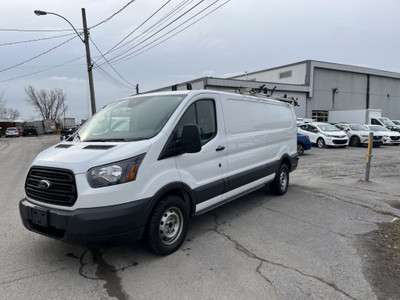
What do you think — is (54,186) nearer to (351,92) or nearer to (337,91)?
(337,91)

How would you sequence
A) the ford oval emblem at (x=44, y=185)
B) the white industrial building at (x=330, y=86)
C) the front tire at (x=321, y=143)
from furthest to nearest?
the white industrial building at (x=330, y=86), the front tire at (x=321, y=143), the ford oval emblem at (x=44, y=185)

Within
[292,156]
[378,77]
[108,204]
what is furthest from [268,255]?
[378,77]

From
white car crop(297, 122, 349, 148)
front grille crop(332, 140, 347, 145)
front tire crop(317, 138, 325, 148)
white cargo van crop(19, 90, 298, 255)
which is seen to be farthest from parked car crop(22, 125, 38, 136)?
white cargo van crop(19, 90, 298, 255)

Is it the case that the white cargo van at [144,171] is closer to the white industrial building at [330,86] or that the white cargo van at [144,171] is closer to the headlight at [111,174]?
the headlight at [111,174]

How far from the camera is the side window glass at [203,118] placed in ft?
13.2

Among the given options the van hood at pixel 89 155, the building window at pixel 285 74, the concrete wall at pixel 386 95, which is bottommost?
the van hood at pixel 89 155

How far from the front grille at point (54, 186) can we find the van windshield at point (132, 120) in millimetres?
726

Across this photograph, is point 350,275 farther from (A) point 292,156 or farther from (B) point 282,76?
(B) point 282,76

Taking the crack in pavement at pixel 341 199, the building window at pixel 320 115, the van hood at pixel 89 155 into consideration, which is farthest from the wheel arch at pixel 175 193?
the building window at pixel 320 115

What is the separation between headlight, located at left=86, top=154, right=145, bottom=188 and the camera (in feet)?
10.2

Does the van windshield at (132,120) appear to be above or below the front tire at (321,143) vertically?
above

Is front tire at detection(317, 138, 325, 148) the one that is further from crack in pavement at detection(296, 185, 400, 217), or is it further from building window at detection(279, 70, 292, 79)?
building window at detection(279, 70, 292, 79)

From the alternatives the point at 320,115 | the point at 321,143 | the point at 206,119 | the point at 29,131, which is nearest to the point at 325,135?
the point at 321,143

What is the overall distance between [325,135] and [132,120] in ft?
54.4
